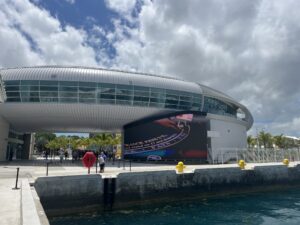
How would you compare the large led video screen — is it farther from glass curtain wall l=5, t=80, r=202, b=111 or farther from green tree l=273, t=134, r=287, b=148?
green tree l=273, t=134, r=287, b=148

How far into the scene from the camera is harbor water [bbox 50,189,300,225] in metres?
14.9

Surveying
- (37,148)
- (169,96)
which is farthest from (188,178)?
(37,148)

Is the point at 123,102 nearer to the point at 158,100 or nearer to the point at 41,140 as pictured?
the point at 158,100

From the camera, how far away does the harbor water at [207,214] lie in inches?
586

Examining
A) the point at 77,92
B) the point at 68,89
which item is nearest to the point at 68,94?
the point at 68,89

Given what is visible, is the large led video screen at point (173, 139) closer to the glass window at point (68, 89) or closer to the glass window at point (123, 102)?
the glass window at point (123, 102)

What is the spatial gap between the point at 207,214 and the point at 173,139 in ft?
72.8

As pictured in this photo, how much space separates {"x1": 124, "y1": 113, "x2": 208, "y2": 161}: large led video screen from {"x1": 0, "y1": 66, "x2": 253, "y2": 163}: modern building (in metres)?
0.92

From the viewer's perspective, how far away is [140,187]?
18.8 metres

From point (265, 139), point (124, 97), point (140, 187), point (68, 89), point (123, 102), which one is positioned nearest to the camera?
point (140, 187)

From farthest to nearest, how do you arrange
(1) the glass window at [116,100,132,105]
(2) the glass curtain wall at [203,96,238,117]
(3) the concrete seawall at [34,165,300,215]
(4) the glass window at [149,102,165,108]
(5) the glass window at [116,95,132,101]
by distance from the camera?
(2) the glass curtain wall at [203,96,238,117], (4) the glass window at [149,102,165,108], (1) the glass window at [116,100,132,105], (5) the glass window at [116,95,132,101], (3) the concrete seawall at [34,165,300,215]

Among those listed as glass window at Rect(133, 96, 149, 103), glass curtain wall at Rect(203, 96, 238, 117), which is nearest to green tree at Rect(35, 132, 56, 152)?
glass curtain wall at Rect(203, 96, 238, 117)

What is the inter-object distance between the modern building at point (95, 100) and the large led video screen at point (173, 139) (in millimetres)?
920

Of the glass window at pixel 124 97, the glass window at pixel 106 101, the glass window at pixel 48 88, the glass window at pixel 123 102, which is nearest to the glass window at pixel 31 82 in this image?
the glass window at pixel 48 88
